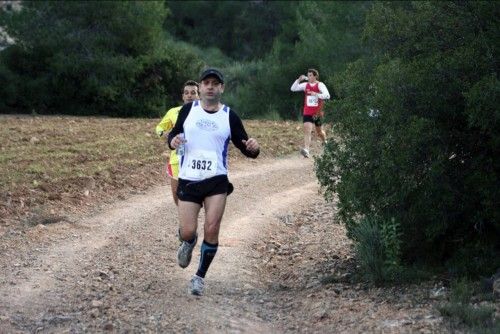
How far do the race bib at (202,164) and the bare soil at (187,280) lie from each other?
115cm

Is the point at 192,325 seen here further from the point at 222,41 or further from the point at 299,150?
the point at 222,41

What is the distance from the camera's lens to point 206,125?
28.9 feet

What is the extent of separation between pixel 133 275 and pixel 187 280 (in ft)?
2.06

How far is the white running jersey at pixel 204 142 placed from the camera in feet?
28.9

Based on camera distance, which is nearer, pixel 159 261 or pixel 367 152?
pixel 367 152

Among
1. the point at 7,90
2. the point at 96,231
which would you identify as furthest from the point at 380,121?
the point at 7,90

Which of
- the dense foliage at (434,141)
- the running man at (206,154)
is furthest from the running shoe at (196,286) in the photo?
the dense foliage at (434,141)

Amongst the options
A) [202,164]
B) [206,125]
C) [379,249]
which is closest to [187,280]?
[202,164]

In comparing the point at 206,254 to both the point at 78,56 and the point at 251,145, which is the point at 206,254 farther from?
the point at 78,56

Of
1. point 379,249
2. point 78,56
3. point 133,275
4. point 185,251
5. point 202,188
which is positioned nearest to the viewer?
point 202,188

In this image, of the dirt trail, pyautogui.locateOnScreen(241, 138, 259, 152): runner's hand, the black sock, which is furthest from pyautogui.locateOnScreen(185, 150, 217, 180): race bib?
the dirt trail

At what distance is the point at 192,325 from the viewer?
7961 millimetres

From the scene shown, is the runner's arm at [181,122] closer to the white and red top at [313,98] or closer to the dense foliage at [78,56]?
the white and red top at [313,98]

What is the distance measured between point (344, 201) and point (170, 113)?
8.49 ft
